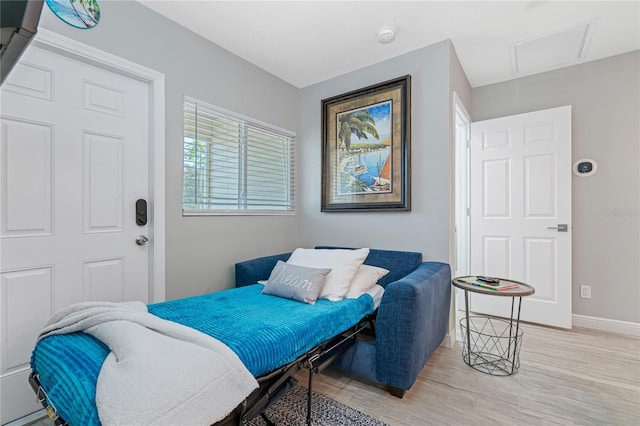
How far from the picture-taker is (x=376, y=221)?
2.80 m

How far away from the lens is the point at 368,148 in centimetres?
281

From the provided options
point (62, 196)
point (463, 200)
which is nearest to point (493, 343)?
point (463, 200)

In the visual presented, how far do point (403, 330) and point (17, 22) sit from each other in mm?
1893

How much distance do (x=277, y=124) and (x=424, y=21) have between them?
1586 mm

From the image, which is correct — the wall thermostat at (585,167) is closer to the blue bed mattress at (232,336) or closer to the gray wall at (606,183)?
the gray wall at (606,183)

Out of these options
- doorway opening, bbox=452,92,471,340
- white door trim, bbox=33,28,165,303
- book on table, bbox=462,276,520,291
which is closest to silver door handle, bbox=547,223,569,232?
doorway opening, bbox=452,92,471,340

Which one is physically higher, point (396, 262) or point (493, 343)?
point (396, 262)

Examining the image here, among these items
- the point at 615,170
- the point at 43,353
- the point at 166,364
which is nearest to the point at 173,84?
the point at 43,353

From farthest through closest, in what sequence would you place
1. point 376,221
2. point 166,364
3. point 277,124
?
1. point 277,124
2. point 376,221
3. point 166,364

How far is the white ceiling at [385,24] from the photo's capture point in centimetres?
206

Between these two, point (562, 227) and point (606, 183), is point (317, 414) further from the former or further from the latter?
point (606, 183)

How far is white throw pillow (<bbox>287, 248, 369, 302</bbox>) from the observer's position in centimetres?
202

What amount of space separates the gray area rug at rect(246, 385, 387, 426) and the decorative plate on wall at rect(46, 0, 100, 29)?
2430mm

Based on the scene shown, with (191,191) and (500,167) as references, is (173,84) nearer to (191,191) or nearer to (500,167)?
(191,191)
